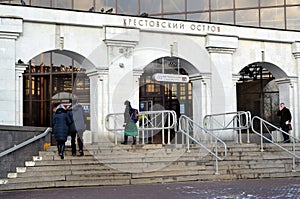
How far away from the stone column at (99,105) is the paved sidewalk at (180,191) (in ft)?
21.1

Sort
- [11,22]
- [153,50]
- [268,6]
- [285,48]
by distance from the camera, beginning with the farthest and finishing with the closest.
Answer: [268,6] → [285,48] → [153,50] → [11,22]

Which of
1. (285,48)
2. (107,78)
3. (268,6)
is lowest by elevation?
(107,78)

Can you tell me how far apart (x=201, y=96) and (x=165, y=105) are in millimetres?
5102

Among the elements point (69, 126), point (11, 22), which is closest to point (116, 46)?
point (11, 22)

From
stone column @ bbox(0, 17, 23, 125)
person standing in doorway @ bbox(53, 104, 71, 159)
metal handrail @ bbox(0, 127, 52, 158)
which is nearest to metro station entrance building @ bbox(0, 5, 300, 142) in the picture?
stone column @ bbox(0, 17, 23, 125)

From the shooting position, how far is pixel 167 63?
25375 millimetres

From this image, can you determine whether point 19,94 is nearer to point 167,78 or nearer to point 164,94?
point 167,78

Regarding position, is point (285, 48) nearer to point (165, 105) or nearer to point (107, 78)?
point (165, 105)

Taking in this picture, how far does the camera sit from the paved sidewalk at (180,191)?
39.5 ft

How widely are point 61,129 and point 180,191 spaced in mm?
4335

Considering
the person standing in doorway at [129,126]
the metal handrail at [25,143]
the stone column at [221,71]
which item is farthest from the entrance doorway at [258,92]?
the metal handrail at [25,143]

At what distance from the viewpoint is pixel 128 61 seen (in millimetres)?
21125

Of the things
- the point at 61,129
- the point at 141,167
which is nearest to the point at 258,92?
the point at 141,167

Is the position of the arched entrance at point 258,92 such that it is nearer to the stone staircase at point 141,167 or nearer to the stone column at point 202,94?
the stone column at point 202,94
